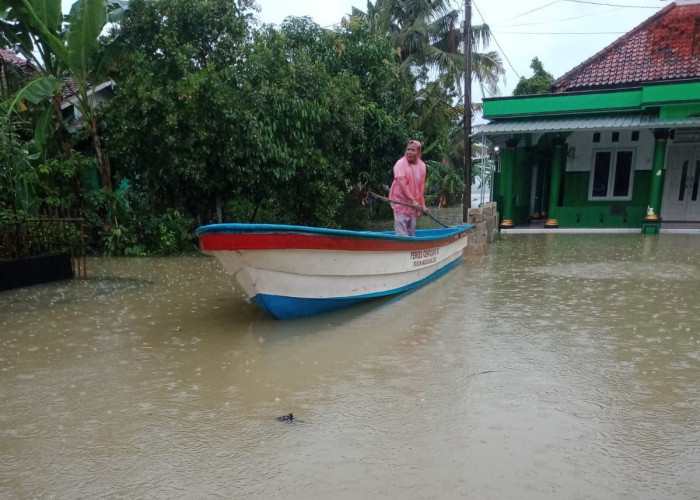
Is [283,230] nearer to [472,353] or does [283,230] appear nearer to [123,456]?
[472,353]

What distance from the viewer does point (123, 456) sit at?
2.80 m

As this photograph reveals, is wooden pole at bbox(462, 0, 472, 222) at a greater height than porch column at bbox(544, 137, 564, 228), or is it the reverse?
wooden pole at bbox(462, 0, 472, 222)

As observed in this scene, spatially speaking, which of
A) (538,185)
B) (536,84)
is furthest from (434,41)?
(538,185)

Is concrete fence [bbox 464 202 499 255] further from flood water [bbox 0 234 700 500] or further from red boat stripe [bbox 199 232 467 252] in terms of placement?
red boat stripe [bbox 199 232 467 252]

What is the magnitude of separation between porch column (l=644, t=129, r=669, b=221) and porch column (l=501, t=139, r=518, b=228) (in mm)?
3554

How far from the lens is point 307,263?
5.25 meters

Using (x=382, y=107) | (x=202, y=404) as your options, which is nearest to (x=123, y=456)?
(x=202, y=404)

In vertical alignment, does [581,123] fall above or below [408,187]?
above

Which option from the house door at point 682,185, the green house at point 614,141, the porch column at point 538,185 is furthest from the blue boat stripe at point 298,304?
the house door at point 682,185

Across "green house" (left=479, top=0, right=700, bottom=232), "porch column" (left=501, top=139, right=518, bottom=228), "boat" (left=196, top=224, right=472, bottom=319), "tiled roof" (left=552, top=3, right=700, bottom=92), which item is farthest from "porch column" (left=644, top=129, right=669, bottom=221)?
"boat" (left=196, top=224, right=472, bottom=319)

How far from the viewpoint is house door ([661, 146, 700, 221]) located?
14.3 metres

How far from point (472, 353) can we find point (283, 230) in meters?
2.10

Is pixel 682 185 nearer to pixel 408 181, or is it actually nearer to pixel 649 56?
pixel 649 56

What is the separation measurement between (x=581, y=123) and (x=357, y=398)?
40.1ft
